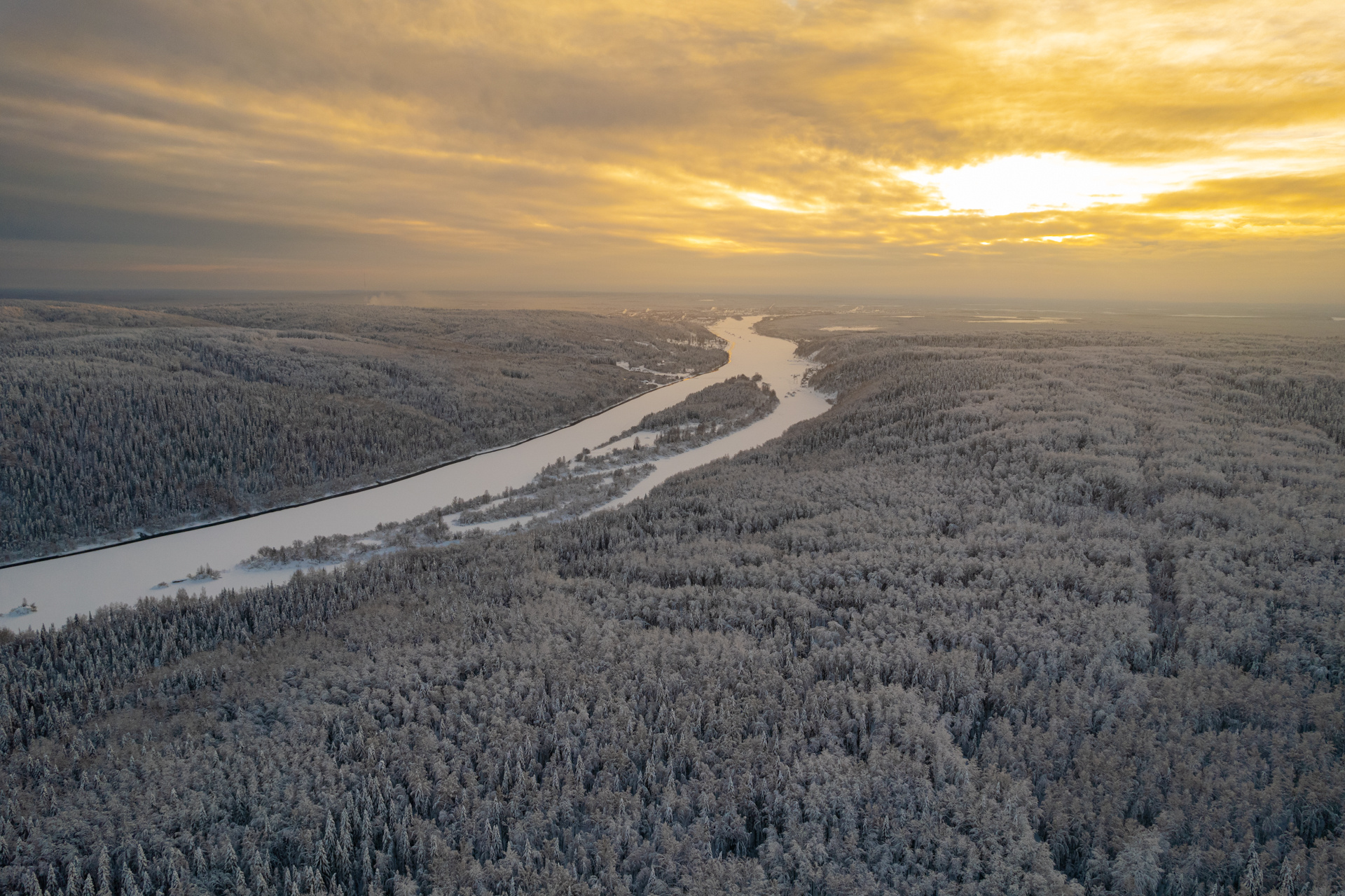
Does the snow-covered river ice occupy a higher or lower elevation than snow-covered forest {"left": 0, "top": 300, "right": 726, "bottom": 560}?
lower

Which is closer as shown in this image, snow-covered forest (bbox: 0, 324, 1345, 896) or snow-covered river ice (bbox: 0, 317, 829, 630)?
snow-covered forest (bbox: 0, 324, 1345, 896)

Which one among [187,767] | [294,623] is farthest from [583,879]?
[294,623]

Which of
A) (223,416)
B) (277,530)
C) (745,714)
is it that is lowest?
(277,530)

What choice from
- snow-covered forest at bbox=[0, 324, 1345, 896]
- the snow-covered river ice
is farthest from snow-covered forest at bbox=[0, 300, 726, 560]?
snow-covered forest at bbox=[0, 324, 1345, 896]

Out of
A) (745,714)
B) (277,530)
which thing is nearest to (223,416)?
(277,530)

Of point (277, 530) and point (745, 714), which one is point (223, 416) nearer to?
point (277, 530)

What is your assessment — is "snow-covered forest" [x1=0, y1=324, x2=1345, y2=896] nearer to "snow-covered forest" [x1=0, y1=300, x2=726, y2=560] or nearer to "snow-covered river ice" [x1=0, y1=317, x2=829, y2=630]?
"snow-covered river ice" [x1=0, y1=317, x2=829, y2=630]

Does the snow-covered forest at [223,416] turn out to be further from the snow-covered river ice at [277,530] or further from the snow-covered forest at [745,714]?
the snow-covered forest at [745,714]
